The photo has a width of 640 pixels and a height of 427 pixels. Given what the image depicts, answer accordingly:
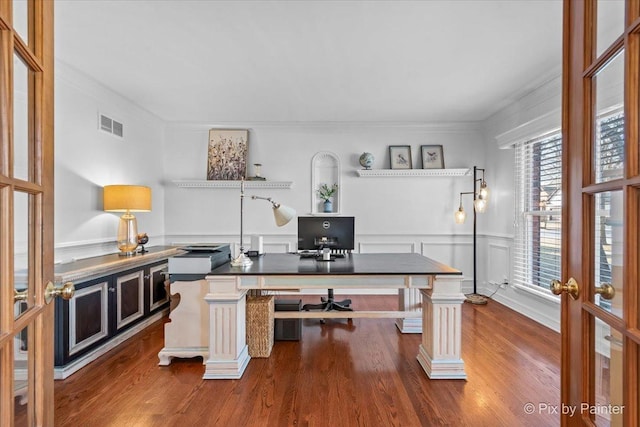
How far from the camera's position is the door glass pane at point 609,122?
0.74 meters

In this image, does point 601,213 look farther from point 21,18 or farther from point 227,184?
point 227,184

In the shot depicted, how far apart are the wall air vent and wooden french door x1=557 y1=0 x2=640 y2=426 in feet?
12.7

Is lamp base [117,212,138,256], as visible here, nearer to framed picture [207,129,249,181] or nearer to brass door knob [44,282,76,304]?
framed picture [207,129,249,181]

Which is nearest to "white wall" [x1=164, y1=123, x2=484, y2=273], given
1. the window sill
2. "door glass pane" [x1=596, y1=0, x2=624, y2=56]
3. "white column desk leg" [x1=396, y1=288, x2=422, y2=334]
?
the window sill

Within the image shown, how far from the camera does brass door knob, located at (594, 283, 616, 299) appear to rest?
0.77 m

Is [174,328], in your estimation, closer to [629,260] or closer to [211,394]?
[211,394]

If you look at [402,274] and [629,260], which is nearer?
[629,260]

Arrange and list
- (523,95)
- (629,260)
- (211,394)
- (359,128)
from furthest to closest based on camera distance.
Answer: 1. (359,128)
2. (523,95)
3. (211,394)
4. (629,260)

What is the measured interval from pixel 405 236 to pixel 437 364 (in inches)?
98.0

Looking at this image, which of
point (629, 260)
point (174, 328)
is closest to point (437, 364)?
point (629, 260)

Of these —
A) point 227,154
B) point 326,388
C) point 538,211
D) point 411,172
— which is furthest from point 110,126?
point 538,211

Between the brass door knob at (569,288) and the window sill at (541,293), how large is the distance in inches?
103

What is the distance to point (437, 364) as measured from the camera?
7.20 ft

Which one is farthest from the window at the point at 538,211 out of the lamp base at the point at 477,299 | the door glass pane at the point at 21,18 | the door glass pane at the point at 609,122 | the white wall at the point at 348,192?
the door glass pane at the point at 21,18
